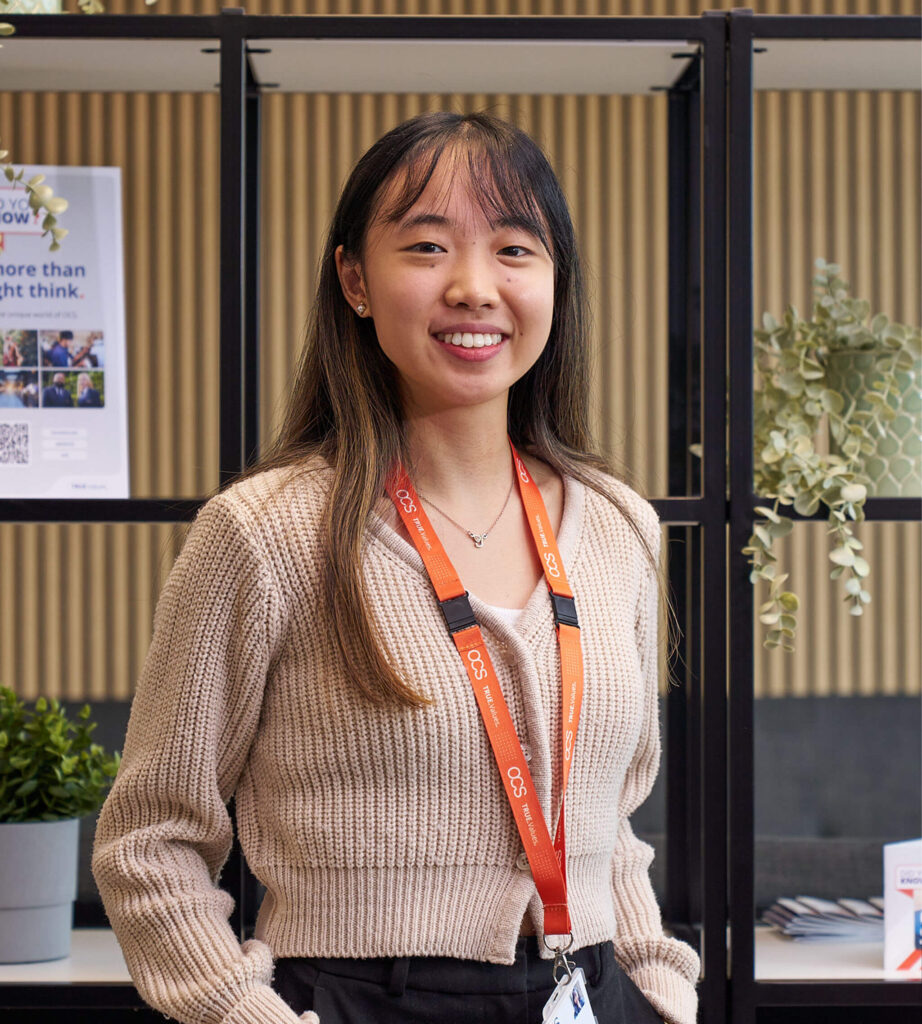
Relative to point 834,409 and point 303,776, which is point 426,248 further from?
point 834,409

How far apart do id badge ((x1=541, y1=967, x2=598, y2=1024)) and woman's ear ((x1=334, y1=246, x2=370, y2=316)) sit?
32.5 inches

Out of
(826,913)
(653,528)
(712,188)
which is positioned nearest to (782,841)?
(826,913)

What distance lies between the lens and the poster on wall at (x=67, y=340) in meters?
2.05

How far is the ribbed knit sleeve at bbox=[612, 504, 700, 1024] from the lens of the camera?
59.0 inches

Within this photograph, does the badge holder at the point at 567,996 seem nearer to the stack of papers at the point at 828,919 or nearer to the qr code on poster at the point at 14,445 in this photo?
the stack of papers at the point at 828,919

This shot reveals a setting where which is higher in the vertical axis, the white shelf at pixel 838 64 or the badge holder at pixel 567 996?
the white shelf at pixel 838 64

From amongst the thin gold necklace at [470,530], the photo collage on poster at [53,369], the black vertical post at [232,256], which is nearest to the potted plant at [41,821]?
the black vertical post at [232,256]

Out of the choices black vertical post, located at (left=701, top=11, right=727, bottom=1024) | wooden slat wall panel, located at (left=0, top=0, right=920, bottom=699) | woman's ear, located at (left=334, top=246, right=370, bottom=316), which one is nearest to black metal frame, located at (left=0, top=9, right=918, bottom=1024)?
black vertical post, located at (left=701, top=11, right=727, bottom=1024)

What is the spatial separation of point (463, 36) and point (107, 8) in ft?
8.64

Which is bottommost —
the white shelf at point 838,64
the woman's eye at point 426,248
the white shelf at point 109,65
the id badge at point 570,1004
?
the id badge at point 570,1004

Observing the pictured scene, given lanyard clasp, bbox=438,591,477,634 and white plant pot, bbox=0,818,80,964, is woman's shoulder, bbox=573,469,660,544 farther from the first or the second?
white plant pot, bbox=0,818,80,964

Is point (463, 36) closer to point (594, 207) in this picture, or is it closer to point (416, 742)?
point (416, 742)

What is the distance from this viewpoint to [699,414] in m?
2.04

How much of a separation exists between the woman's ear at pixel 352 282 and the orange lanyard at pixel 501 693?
21 centimetres
